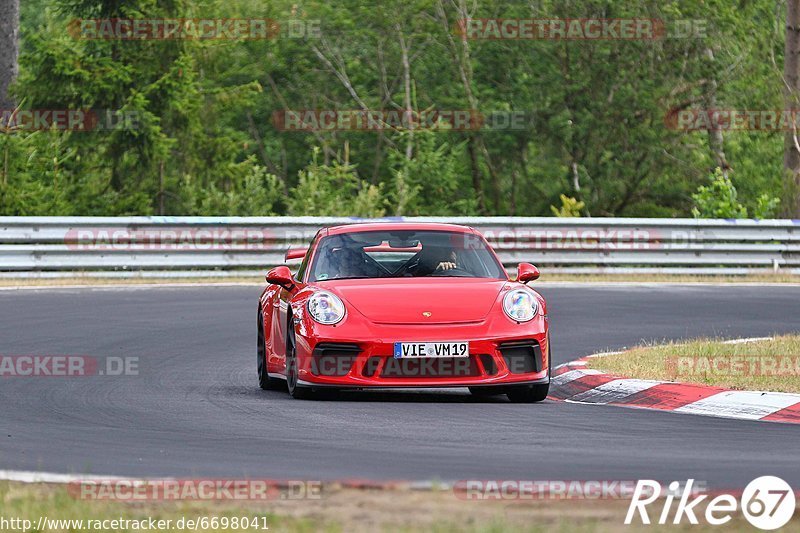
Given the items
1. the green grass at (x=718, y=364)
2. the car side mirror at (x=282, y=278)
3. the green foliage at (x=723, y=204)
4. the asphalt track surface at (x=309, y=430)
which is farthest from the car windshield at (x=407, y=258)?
the green foliage at (x=723, y=204)

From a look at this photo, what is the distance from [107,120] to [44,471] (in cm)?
2265

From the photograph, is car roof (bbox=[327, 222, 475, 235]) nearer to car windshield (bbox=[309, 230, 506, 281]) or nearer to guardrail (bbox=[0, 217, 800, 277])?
car windshield (bbox=[309, 230, 506, 281])

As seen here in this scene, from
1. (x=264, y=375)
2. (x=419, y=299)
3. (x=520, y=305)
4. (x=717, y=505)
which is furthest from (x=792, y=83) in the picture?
(x=717, y=505)

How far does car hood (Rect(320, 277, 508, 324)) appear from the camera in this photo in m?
10.6

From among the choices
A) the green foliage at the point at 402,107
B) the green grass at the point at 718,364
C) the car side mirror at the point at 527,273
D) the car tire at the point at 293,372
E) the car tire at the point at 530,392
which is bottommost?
the green grass at the point at 718,364

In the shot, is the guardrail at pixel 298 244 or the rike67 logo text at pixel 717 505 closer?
the rike67 logo text at pixel 717 505

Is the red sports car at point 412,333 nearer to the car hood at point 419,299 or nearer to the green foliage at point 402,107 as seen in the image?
the car hood at point 419,299

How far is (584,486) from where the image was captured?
647 centimetres

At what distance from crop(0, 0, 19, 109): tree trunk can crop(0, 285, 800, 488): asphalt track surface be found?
15.3m

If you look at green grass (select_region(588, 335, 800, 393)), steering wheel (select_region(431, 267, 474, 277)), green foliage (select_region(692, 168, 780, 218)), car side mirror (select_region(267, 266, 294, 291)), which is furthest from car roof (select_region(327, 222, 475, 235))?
green foliage (select_region(692, 168, 780, 218))

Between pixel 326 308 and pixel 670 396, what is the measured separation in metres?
2.37

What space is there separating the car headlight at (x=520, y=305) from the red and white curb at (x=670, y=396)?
0.86 metres

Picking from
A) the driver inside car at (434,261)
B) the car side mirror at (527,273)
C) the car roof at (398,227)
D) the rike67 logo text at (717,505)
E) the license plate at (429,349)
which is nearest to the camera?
the rike67 logo text at (717,505)

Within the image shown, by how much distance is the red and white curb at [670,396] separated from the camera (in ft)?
32.4
